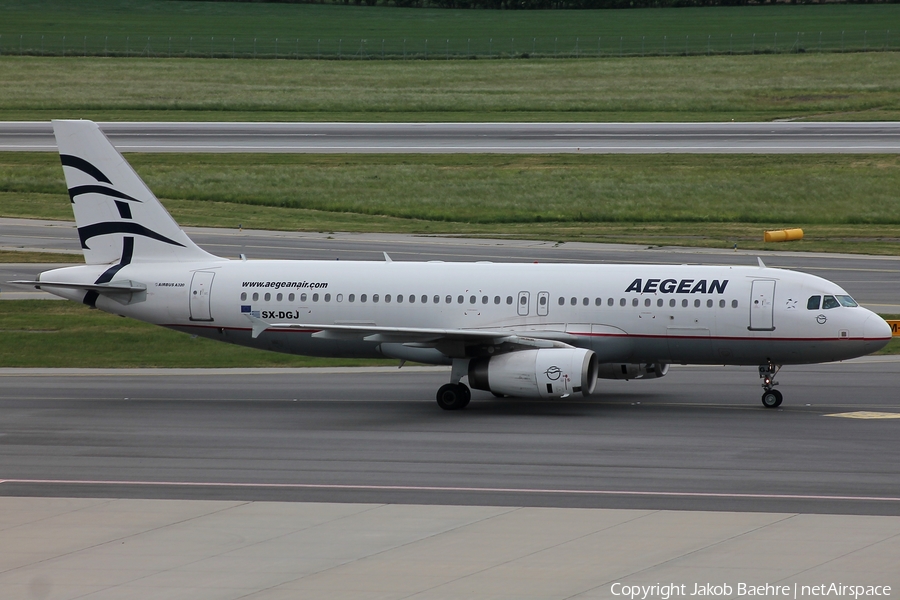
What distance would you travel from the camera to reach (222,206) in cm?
7356

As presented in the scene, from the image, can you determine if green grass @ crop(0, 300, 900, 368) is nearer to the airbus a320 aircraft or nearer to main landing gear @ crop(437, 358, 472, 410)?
the airbus a320 aircraft

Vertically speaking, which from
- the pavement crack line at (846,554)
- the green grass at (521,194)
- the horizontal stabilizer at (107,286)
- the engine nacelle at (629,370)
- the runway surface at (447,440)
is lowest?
the pavement crack line at (846,554)

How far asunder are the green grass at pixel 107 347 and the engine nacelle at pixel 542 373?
9.59 metres

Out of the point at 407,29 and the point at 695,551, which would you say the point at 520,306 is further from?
the point at 407,29

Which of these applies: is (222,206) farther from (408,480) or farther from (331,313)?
(408,480)

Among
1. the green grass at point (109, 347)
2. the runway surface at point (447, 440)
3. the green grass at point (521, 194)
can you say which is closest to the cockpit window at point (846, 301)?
the runway surface at point (447, 440)

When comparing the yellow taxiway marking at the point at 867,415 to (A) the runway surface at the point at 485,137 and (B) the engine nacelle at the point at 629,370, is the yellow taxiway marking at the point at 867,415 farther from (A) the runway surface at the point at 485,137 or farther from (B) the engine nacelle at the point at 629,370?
(A) the runway surface at the point at 485,137

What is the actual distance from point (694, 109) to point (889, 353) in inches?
2498

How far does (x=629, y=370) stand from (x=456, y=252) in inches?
1019

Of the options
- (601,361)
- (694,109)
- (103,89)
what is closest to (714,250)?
(601,361)

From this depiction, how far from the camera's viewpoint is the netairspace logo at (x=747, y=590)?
17.2 meters

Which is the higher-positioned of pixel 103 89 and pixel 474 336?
pixel 103 89

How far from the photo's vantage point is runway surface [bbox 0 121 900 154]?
8275 centimetres

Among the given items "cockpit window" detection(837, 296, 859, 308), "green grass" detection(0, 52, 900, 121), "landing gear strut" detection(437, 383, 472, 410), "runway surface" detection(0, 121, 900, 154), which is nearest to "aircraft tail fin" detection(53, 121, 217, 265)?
"landing gear strut" detection(437, 383, 472, 410)
